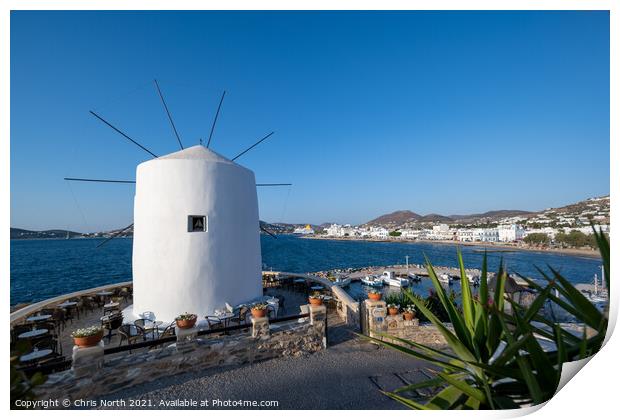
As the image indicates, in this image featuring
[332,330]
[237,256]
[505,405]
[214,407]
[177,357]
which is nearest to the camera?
[505,405]

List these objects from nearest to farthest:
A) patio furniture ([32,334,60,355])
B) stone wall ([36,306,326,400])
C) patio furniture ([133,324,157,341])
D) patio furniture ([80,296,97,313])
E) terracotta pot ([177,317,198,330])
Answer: stone wall ([36,306,326,400])
terracotta pot ([177,317,198,330])
patio furniture ([32,334,60,355])
patio furniture ([133,324,157,341])
patio furniture ([80,296,97,313])

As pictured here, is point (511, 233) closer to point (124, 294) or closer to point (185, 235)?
point (185, 235)

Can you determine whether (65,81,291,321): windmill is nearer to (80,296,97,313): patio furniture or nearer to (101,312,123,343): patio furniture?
(101,312,123,343): patio furniture

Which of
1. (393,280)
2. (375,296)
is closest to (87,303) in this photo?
(375,296)

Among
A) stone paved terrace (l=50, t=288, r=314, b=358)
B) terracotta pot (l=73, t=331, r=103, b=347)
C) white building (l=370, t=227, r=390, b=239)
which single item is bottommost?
white building (l=370, t=227, r=390, b=239)

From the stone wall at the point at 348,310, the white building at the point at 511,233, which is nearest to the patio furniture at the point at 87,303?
the stone wall at the point at 348,310

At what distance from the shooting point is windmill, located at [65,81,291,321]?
5672 millimetres

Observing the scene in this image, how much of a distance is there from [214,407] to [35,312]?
6642mm

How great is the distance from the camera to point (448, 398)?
77.9 inches

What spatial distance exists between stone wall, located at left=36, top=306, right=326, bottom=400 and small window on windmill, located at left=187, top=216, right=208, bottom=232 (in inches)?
95.2

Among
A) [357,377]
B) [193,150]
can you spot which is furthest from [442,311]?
[193,150]

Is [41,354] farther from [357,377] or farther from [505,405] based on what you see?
[505,405]

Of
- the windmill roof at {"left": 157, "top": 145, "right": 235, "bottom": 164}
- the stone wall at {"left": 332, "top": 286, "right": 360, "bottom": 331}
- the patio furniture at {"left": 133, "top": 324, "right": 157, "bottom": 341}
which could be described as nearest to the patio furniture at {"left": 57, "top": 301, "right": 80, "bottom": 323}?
the patio furniture at {"left": 133, "top": 324, "right": 157, "bottom": 341}
